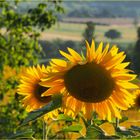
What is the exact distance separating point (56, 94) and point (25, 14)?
5.32 m

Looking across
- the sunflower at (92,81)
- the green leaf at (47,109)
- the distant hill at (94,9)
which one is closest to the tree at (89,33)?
the sunflower at (92,81)

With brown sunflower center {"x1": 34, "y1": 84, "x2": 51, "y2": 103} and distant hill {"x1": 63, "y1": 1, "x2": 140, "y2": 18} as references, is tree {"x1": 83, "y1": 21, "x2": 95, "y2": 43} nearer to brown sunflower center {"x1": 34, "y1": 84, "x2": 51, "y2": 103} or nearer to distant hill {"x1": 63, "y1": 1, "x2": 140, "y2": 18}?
brown sunflower center {"x1": 34, "y1": 84, "x2": 51, "y2": 103}

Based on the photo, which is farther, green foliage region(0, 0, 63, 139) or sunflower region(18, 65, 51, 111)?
green foliage region(0, 0, 63, 139)

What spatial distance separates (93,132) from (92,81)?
0.13 metres

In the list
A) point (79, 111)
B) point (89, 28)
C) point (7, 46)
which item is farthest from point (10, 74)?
point (79, 111)

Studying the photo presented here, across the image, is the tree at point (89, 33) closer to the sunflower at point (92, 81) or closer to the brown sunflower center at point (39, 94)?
the brown sunflower center at point (39, 94)

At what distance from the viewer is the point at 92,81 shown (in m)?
1.24

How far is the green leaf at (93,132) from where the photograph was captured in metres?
1.21

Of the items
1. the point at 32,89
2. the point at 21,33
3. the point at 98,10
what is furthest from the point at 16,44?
the point at 98,10

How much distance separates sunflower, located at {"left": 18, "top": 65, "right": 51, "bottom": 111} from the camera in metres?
1.67

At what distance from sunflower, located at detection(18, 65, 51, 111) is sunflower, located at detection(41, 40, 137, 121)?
1.15 feet

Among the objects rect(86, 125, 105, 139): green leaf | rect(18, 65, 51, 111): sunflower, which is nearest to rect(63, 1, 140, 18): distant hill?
rect(18, 65, 51, 111): sunflower

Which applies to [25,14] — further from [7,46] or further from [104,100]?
[104,100]

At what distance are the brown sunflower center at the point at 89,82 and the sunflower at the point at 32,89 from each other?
0.38 metres
